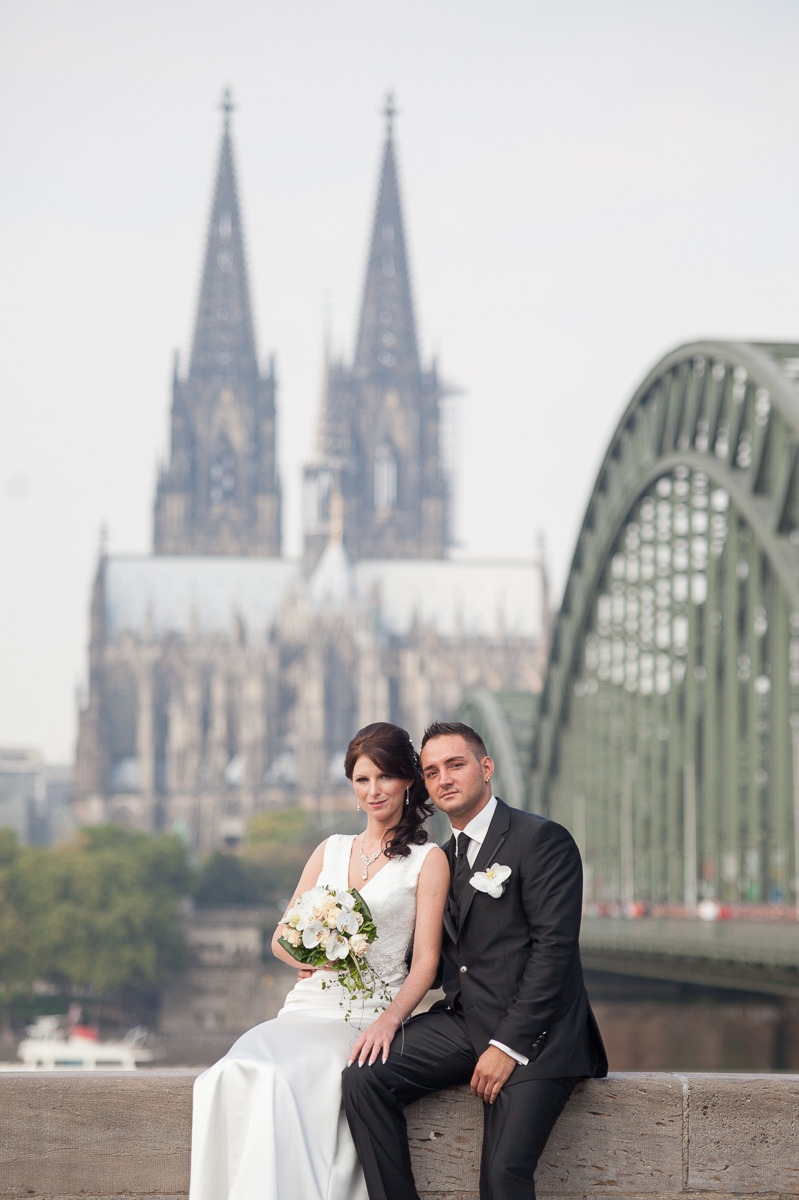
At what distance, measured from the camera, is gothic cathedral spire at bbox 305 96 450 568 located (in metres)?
104

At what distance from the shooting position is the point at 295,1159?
4.70 metres

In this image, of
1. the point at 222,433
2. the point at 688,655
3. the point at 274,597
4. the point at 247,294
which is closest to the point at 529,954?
the point at 688,655

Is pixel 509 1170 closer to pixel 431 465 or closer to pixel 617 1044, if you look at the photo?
pixel 617 1044

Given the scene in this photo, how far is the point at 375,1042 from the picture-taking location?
482cm

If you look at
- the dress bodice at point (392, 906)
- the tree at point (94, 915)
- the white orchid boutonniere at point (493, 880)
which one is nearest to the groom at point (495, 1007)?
the white orchid boutonniere at point (493, 880)

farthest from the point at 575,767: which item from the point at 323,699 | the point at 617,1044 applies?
the point at 323,699

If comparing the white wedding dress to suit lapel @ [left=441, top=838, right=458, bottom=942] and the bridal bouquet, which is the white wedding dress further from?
suit lapel @ [left=441, top=838, right=458, bottom=942]

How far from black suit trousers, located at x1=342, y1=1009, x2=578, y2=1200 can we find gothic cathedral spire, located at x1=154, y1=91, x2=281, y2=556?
9966cm

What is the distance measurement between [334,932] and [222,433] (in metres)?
100

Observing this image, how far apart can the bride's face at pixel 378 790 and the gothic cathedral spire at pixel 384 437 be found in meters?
97.6

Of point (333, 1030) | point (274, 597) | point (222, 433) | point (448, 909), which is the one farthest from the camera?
point (222, 433)

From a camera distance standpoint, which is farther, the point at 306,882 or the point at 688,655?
the point at 688,655

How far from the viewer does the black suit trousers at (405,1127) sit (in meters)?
4.73

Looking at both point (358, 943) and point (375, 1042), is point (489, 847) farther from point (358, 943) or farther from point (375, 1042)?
point (375, 1042)
